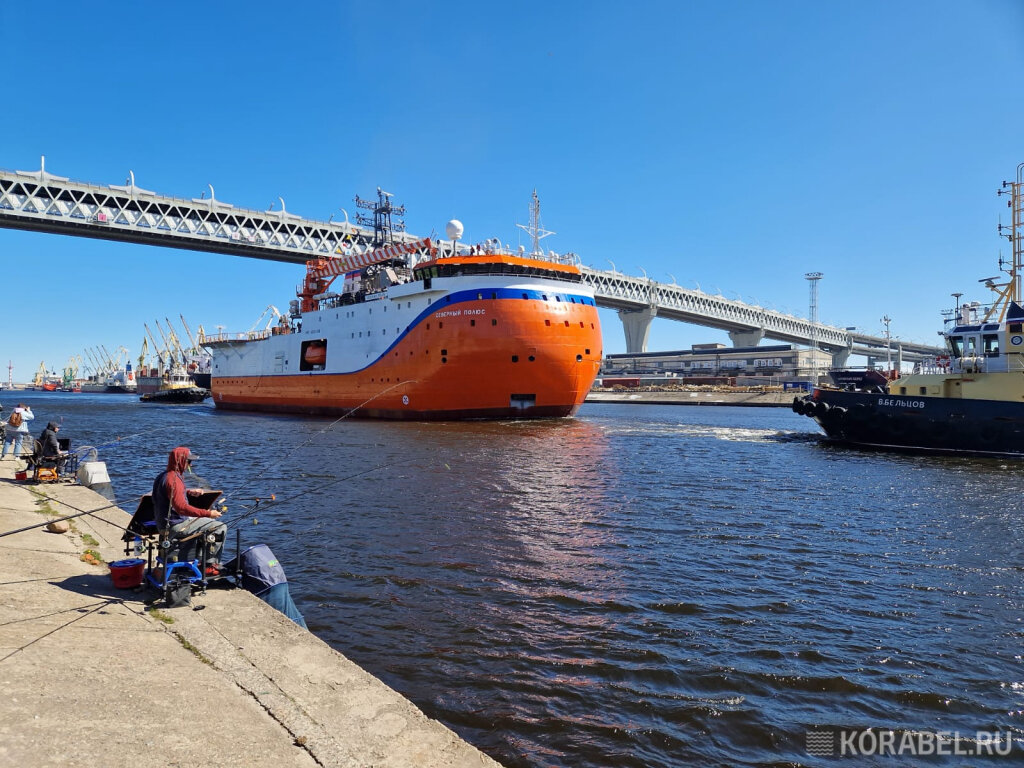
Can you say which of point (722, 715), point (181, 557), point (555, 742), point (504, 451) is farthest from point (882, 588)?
point (504, 451)

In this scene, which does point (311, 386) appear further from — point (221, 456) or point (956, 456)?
point (956, 456)

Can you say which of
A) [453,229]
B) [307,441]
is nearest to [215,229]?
[453,229]

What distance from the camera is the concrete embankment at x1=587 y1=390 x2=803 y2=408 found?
75312mm

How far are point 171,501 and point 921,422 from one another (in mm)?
27342

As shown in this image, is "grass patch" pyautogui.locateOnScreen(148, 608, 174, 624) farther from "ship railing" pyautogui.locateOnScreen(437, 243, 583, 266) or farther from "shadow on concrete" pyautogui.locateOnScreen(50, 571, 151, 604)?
"ship railing" pyautogui.locateOnScreen(437, 243, 583, 266)

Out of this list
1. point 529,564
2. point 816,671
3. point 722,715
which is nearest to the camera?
point 722,715

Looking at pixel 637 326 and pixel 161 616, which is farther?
pixel 637 326

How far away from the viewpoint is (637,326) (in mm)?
116375

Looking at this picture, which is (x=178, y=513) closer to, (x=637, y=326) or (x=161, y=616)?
(x=161, y=616)

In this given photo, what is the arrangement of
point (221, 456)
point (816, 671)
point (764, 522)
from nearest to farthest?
point (816, 671), point (764, 522), point (221, 456)

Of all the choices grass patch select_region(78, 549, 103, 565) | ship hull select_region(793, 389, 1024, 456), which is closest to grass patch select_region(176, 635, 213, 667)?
grass patch select_region(78, 549, 103, 565)

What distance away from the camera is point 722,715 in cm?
490

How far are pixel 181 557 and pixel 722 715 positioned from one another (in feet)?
18.3

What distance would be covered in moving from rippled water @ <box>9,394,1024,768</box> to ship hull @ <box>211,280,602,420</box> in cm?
1477
